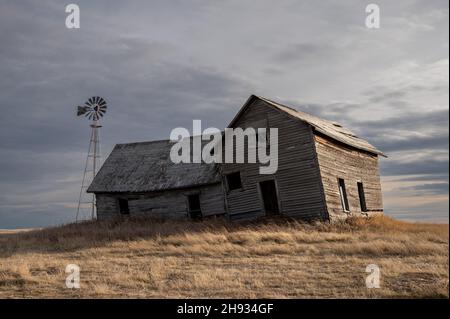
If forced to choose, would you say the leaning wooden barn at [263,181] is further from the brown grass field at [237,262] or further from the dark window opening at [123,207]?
the brown grass field at [237,262]

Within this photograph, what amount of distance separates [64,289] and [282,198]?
1235 cm

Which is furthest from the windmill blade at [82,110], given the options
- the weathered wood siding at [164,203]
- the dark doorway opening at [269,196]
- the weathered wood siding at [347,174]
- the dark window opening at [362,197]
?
the dark window opening at [362,197]

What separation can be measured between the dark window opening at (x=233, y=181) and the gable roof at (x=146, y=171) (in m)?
0.75

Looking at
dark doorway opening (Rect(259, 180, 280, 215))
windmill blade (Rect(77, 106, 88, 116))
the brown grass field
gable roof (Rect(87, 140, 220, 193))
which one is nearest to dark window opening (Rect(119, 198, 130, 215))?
gable roof (Rect(87, 140, 220, 193))

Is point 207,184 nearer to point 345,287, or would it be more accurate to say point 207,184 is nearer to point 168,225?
point 168,225

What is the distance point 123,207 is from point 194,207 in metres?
5.38

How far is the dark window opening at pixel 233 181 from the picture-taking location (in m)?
22.8

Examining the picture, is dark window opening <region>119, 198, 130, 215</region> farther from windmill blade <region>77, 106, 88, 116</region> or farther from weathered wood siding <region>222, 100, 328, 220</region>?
windmill blade <region>77, 106, 88, 116</region>

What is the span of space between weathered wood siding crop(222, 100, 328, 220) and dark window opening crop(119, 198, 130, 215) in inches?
348

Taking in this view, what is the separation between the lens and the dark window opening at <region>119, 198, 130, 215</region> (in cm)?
2783

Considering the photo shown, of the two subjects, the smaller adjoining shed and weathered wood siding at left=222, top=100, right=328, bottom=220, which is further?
the smaller adjoining shed

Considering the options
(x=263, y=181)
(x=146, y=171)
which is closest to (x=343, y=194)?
(x=263, y=181)
